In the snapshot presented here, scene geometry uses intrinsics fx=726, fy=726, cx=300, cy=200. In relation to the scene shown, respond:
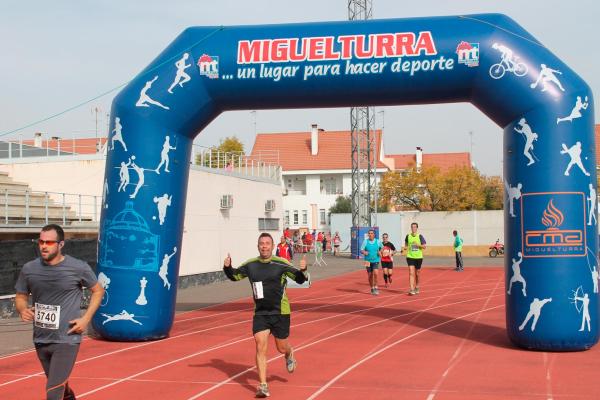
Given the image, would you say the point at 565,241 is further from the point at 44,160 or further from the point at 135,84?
the point at 44,160

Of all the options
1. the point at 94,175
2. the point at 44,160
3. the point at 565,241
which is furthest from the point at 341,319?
→ the point at 44,160

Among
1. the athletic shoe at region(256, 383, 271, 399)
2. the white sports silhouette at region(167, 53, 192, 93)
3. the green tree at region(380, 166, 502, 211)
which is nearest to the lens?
the athletic shoe at region(256, 383, 271, 399)

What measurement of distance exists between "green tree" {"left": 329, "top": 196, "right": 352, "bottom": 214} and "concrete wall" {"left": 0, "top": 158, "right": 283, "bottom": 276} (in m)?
36.3

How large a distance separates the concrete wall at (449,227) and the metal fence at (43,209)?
2972 cm

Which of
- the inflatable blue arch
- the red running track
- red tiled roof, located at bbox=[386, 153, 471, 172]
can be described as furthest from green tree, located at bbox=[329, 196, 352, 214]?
the inflatable blue arch

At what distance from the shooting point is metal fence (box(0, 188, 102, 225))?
57.7 ft

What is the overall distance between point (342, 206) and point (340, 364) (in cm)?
5604

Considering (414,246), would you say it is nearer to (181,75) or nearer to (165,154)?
(165,154)

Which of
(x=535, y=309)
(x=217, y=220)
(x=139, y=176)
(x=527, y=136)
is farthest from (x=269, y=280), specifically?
(x=217, y=220)

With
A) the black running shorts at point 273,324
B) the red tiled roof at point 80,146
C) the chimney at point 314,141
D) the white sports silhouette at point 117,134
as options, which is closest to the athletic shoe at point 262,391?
the black running shorts at point 273,324

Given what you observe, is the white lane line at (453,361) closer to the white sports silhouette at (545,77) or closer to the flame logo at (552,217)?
the flame logo at (552,217)

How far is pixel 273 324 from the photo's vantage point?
328 inches

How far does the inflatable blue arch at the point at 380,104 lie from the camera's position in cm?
1045

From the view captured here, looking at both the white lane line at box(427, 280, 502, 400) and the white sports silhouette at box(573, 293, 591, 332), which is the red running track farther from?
the white sports silhouette at box(573, 293, 591, 332)
